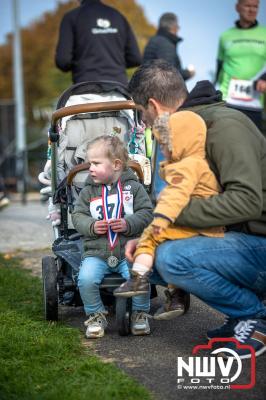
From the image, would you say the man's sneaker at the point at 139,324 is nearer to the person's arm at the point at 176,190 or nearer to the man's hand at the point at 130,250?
the man's hand at the point at 130,250

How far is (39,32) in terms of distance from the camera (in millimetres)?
44500

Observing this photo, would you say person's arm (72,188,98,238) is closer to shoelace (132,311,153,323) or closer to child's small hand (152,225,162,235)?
shoelace (132,311,153,323)

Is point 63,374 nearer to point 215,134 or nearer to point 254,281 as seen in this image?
point 254,281

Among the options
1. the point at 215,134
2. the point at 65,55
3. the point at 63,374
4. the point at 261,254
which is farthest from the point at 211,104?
the point at 65,55

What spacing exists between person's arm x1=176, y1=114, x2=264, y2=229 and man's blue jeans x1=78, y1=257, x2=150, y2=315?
862 mm

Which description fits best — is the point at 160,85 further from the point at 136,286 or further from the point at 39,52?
the point at 39,52

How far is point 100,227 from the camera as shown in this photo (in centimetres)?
461

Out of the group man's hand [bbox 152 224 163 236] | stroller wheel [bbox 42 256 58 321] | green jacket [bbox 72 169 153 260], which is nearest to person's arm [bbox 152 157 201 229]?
man's hand [bbox 152 224 163 236]

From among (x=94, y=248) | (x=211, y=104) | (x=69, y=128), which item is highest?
(x=211, y=104)

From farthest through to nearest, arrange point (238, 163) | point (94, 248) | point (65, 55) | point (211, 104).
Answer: point (65, 55), point (94, 248), point (211, 104), point (238, 163)

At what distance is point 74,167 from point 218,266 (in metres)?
1.43

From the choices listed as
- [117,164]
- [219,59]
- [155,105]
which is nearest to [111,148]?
[117,164]

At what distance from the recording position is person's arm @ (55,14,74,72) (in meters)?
7.38

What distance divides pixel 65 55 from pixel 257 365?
168 inches
